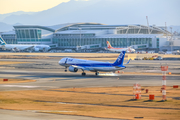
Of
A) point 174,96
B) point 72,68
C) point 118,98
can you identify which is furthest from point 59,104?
point 72,68

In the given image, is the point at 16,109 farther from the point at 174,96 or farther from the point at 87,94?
the point at 174,96

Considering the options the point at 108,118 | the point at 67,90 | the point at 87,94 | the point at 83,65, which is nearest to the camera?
the point at 108,118

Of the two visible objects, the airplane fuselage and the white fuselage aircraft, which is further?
the airplane fuselage

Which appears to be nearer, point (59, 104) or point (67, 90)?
point (59, 104)

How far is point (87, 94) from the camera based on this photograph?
137 ft

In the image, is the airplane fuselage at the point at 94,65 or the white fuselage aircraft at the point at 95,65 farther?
the airplane fuselage at the point at 94,65

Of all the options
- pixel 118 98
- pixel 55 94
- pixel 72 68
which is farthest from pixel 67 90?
pixel 72 68

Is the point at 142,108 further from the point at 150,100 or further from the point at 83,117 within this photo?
the point at 83,117

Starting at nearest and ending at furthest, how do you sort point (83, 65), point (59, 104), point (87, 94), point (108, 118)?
1. point (108, 118)
2. point (59, 104)
3. point (87, 94)
4. point (83, 65)

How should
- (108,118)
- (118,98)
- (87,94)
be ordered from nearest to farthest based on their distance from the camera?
1. (108,118)
2. (118,98)
3. (87,94)

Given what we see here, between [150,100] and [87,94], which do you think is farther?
[87,94]

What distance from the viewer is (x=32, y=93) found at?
1676 inches

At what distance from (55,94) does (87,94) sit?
169 inches

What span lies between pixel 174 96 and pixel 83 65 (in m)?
31.1
